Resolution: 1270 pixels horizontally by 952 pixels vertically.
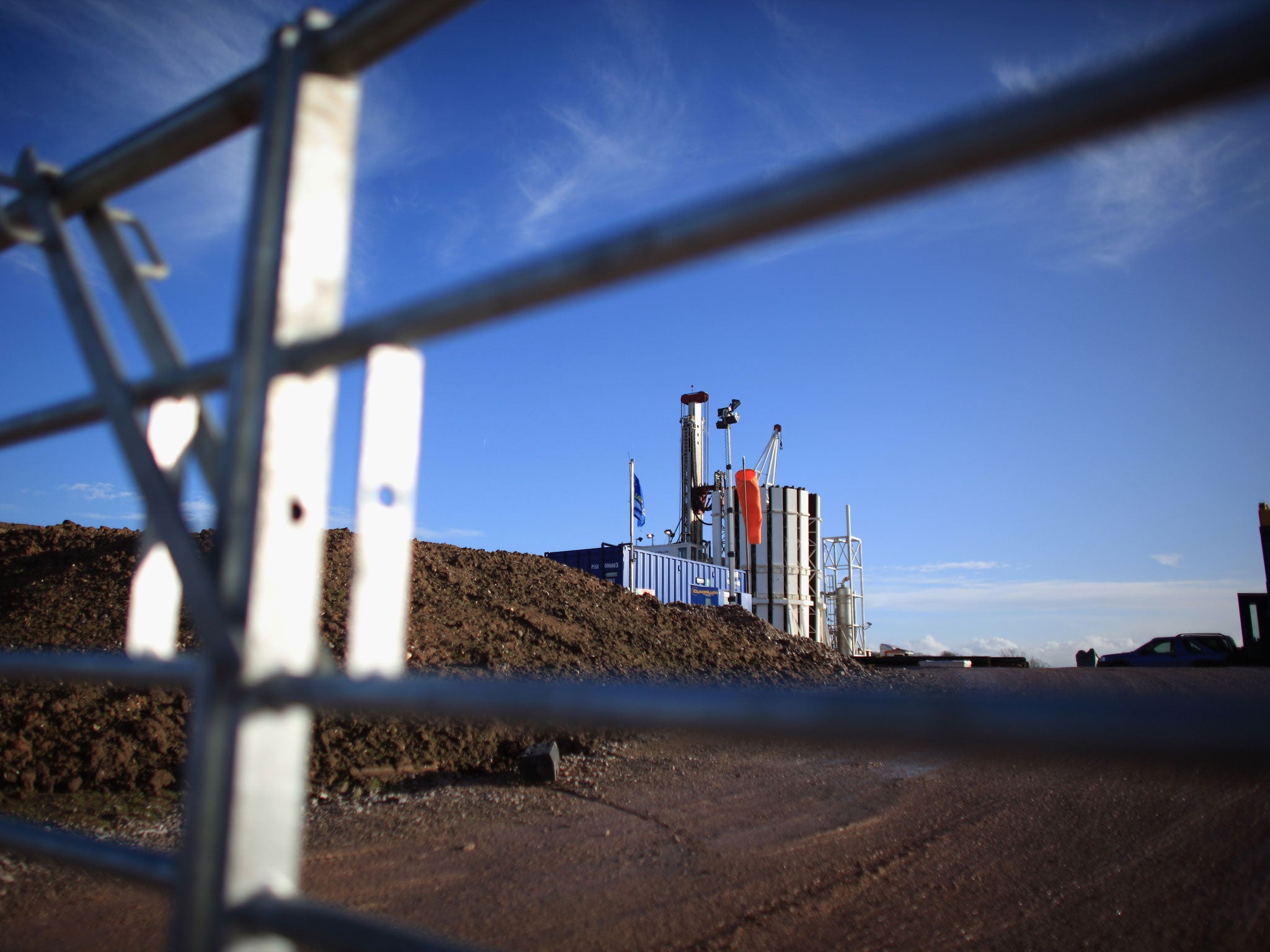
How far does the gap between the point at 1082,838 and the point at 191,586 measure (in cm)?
422

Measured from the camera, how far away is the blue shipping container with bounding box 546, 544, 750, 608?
669 inches

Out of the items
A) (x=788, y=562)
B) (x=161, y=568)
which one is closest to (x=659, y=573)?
(x=788, y=562)

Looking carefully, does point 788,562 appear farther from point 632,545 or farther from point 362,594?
point 362,594

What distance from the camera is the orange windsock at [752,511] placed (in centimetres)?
2220

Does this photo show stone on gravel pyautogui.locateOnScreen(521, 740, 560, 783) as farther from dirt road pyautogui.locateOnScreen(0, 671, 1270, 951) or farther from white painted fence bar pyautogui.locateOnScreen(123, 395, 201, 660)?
white painted fence bar pyautogui.locateOnScreen(123, 395, 201, 660)

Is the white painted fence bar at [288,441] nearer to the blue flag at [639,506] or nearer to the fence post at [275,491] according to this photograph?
the fence post at [275,491]

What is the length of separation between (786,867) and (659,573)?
1450 centimetres

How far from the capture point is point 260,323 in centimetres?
110

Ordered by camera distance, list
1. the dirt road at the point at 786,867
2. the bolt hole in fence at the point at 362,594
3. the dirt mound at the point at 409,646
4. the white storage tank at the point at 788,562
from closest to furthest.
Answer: the bolt hole in fence at the point at 362,594, the dirt road at the point at 786,867, the dirt mound at the point at 409,646, the white storage tank at the point at 788,562

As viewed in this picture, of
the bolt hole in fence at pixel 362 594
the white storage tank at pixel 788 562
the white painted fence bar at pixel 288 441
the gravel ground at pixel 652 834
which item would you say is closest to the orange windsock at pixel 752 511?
the white storage tank at pixel 788 562

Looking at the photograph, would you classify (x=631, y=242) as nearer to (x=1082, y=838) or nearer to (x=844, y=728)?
(x=844, y=728)

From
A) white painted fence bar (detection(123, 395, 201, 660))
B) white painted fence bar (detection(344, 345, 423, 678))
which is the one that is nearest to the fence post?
white painted fence bar (detection(344, 345, 423, 678))

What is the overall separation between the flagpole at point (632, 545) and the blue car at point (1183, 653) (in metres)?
10.5

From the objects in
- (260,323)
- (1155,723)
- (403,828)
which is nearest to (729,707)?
(1155,723)
